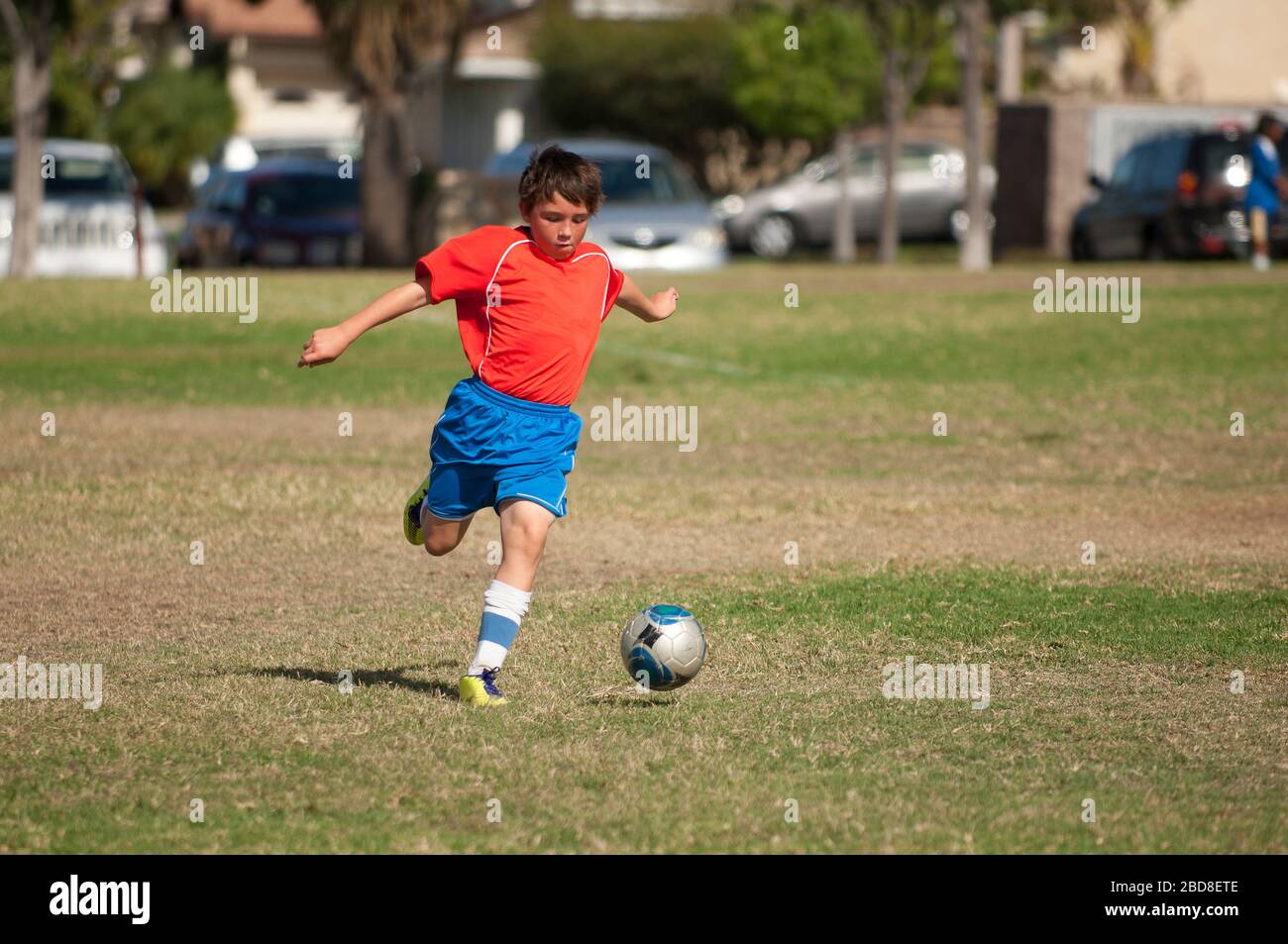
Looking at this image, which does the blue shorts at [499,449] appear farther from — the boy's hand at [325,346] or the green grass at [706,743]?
the green grass at [706,743]

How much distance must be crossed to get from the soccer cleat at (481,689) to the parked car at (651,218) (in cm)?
1809

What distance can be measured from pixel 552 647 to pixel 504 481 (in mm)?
1017

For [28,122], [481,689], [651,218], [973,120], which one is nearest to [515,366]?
[481,689]

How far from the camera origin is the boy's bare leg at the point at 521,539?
20.8 ft

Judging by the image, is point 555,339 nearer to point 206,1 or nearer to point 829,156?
point 829,156

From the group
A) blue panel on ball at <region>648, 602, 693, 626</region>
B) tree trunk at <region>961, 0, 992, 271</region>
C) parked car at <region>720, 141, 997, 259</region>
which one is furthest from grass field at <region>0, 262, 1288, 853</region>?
parked car at <region>720, 141, 997, 259</region>

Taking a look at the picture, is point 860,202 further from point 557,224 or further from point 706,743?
point 706,743

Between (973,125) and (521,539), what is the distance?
840 inches

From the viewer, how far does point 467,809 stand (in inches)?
209

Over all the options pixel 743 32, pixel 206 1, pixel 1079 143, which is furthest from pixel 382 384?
pixel 206 1

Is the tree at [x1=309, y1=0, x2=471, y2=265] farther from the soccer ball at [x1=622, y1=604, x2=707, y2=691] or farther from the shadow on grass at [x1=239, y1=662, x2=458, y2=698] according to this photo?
the soccer ball at [x1=622, y1=604, x2=707, y2=691]

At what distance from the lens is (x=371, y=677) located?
678 cm

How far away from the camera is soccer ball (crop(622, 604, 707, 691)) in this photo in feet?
20.7

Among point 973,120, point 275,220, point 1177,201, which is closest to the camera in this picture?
point 1177,201
